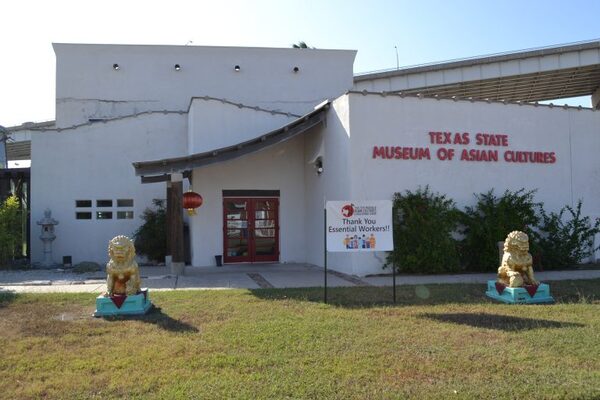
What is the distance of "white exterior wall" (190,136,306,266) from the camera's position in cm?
1595

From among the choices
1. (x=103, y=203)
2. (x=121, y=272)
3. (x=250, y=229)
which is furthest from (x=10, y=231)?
(x=121, y=272)

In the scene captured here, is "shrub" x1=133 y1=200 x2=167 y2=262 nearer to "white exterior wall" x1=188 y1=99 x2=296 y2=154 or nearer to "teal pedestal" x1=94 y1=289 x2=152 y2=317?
"white exterior wall" x1=188 y1=99 x2=296 y2=154

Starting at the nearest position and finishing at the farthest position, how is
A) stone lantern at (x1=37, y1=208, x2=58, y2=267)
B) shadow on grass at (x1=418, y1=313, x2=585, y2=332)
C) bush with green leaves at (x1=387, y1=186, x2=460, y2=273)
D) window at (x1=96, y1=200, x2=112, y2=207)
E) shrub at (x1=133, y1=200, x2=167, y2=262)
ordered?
shadow on grass at (x1=418, y1=313, x2=585, y2=332), bush with green leaves at (x1=387, y1=186, x2=460, y2=273), stone lantern at (x1=37, y1=208, x2=58, y2=267), shrub at (x1=133, y1=200, x2=167, y2=262), window at (x1=96, y1=200, x2=112, y2=207)

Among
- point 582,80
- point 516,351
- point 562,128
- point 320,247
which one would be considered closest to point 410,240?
point 320,247

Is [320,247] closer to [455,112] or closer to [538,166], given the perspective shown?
[455,112]

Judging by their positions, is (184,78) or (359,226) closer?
(359,226)

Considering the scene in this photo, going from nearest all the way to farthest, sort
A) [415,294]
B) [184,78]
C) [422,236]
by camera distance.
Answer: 1. [415,294]
2. [422,236]
3. [184,78]

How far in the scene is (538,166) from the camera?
14.8 metres

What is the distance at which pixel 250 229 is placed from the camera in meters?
16.5

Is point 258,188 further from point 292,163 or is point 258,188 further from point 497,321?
point 497,321

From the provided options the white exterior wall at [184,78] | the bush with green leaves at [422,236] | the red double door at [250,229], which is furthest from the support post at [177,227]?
the white exterior wall at [184,78]

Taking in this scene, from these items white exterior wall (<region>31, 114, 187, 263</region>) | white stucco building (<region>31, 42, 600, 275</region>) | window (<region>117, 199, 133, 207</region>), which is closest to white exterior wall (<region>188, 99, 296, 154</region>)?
white stucco building (<region>31, 42, 600, 275</region>)

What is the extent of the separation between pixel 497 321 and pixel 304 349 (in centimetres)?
315

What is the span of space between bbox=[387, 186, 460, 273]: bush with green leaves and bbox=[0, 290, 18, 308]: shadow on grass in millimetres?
8283
